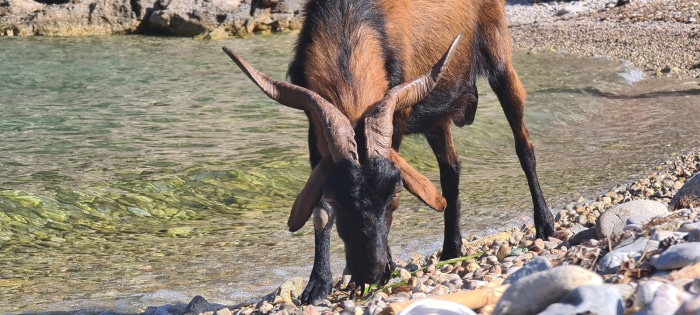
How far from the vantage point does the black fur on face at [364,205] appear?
5066mm

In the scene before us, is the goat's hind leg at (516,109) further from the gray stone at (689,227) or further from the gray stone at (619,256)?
the gray stone at (619,256)

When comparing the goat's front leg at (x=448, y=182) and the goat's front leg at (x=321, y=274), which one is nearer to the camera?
the goat's front leg at (x=321, y=274)

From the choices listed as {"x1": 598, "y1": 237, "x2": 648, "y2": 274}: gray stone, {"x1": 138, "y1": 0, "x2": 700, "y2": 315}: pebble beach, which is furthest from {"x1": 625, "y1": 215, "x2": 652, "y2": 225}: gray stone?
{"x1": 598, "y1": 237, "x2": 648, "y2": 274}: gray stone

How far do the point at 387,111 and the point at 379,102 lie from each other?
0.11 meters

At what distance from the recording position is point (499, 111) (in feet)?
48.1

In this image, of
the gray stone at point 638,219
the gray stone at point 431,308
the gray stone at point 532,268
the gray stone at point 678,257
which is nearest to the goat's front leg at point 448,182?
the gray stone at point 638,219

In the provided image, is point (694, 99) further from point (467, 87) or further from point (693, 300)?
point (693, 300)

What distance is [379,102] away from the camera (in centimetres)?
528

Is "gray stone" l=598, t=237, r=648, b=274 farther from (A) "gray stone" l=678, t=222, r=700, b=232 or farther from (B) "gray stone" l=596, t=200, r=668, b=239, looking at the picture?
(B) "gray stone" l=596, t=200, r=668, b=239

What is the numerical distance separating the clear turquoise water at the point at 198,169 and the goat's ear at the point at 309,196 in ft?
4.53

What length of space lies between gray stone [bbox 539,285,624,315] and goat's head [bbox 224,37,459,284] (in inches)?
70.4

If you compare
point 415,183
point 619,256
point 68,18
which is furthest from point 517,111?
point 68,18

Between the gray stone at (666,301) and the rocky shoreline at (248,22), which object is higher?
the gray stone at (666,301)

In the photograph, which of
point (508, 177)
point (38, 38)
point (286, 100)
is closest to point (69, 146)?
point (508, 177)
